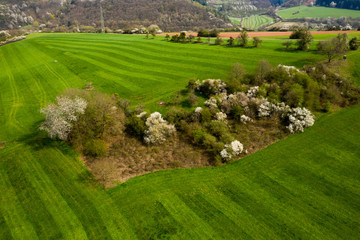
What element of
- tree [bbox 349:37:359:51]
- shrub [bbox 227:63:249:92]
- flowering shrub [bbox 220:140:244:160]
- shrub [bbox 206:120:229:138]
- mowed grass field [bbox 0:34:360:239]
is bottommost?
mowed grass field [bbox 0:34:360:239]

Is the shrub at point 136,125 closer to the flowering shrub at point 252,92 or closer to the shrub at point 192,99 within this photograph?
the shrub at point 192,99

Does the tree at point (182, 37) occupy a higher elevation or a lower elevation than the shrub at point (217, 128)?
higher

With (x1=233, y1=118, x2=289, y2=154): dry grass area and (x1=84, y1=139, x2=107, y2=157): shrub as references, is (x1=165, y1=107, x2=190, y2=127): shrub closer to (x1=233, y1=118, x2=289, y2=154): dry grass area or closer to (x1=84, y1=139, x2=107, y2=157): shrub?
(x1=233, y1=118, x2=289, y2=154): dry grass area

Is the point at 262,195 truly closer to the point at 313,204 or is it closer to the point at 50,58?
the point at 313,204

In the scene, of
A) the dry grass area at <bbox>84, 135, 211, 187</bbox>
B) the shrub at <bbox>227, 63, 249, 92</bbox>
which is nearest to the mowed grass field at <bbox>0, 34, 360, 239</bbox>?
the dry grass area at <bbox>84, 135, 211, 187</bbox>

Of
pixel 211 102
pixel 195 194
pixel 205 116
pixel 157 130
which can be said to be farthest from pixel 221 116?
pixel 195 194

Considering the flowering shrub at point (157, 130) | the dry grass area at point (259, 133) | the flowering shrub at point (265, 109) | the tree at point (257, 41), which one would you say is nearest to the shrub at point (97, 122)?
the flowering shrub at point (157, 130)
